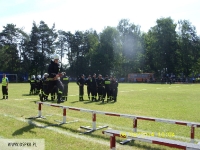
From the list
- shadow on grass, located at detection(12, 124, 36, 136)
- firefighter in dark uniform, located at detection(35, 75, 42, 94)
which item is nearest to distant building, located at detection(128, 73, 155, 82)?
firefighter in dark uniform, located at detection(35, 75, 42, 94)

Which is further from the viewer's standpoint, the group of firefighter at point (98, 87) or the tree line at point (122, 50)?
the tree line at point (122, 50)

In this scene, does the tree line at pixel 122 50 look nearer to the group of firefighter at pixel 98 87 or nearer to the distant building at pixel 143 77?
the distant building at pixel 143 77

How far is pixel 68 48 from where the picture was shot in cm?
7869

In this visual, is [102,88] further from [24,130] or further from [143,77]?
[143,77]

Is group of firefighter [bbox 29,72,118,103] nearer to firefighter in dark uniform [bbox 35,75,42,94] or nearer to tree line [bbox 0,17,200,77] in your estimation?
firefighter in dark uniform [bbox 35,75,42,94]

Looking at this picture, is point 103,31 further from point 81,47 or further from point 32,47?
point 32,47

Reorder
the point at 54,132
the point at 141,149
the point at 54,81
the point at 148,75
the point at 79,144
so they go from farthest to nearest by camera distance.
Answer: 1. the point at 148,75
2. the point at 54,81
3. the point at 54,132
4. the point at 79,144
5. the point at 141,149

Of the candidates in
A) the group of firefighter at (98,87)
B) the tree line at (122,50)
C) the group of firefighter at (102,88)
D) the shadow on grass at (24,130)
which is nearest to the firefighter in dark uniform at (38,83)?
the group of firefighter at (98,87)

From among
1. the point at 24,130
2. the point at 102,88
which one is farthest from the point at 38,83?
the point at 24,130

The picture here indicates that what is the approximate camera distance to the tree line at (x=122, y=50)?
64812 mm

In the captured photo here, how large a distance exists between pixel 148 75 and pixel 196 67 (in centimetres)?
1543

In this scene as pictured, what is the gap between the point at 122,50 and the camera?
70438 millimetres

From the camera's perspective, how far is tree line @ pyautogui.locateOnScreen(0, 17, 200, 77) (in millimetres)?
64812

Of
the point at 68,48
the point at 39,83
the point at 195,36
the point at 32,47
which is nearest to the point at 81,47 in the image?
the point at 68,48
